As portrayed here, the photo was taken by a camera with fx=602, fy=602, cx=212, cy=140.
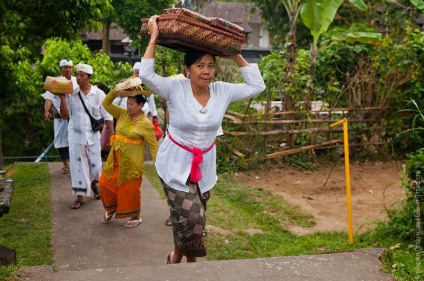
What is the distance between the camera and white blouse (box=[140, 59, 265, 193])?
4.16 meters

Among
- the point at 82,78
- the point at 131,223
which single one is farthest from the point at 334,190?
the point at 82,78

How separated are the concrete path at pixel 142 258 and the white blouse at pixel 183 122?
0.70 m

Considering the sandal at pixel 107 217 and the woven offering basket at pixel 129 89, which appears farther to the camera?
the sandal at pixel 107 217

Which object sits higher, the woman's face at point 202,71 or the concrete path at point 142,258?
the woman's face at point 202,71

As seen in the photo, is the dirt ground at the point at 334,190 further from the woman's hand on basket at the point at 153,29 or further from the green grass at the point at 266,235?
the woman's hand on basket at the point at 153,29

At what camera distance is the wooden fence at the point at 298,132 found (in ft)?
32.6

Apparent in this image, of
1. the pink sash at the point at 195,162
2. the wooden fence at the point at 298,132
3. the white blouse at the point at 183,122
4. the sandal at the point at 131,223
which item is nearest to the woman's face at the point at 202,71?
the white blouse at the point at 183,122

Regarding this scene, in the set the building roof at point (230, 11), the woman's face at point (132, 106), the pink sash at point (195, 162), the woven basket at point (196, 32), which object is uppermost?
the building roof at point (230, 11)

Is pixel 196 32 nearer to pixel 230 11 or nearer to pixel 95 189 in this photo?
pixel 95 189

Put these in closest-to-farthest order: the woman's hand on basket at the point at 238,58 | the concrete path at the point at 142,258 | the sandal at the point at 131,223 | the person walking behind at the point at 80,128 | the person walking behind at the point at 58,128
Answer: the concrete path at the point at 142,258 < the woman's hand on basket at the point at 238,58 < the sandal at the point at 131,223 < the person walking behind at the point at 80,128 < the person walking behind at the point at 58,128

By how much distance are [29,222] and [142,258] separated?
168 cm

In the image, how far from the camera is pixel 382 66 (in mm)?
10930

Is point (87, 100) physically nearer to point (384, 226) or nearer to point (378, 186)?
point (384, 226)

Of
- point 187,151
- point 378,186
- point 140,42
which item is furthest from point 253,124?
point 140,42
